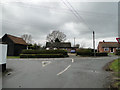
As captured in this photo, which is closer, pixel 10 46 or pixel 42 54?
pixel 42 54

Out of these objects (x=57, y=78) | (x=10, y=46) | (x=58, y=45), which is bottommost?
(x=57, y=78)

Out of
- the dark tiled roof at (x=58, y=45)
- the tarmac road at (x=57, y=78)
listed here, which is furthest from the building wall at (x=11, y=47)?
the dark tiled roof at (x=58, y=45)

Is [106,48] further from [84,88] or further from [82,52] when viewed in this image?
[84,88]

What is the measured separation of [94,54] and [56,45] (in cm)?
2966

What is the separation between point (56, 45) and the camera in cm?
5203

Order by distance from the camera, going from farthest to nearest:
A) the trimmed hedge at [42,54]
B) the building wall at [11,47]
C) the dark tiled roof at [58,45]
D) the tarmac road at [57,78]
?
the dark tiled roof at [58,45]
the building wall at [11,47]
the trimmed hedge at [42,54]
the tarmac road at [57,78]

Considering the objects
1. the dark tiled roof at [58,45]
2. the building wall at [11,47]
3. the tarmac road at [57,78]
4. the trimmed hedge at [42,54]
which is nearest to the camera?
the tarmac road at [57,78]

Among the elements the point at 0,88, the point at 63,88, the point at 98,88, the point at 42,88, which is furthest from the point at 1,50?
the point at 98,88

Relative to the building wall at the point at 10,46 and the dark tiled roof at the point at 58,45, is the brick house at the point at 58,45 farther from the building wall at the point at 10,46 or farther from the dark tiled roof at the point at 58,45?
the building wall at the point at 10,46

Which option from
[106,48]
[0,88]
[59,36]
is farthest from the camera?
[59,36]

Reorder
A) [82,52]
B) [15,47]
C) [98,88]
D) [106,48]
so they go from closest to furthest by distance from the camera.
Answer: [98,88], [82,52], [15,47], [106,48]

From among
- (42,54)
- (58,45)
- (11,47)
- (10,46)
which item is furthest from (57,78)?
(58,45)

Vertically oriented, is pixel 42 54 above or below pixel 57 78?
above

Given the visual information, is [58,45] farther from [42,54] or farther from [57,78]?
[57,78]
